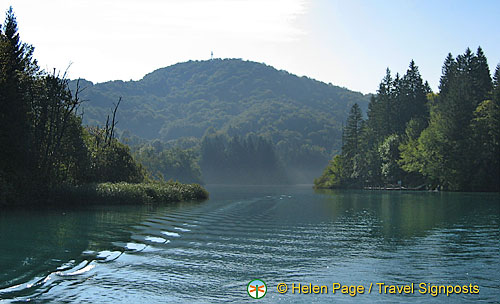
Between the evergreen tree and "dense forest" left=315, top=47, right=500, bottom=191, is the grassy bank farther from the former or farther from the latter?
the evergreen tree

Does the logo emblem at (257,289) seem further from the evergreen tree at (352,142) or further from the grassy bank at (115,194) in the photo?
the evergreen tree at (352,142)

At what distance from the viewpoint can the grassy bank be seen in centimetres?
3678

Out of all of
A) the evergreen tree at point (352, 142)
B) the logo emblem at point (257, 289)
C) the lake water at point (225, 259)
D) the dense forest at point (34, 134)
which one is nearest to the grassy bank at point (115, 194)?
the dense forest at point (34, 134)

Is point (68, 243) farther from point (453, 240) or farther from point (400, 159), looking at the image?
point (400, 159)

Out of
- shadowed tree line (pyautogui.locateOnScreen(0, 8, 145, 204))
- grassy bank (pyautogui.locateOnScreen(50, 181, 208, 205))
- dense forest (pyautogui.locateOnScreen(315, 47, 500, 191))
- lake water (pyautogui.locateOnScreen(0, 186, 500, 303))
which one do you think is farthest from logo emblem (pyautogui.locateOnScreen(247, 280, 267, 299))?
dense forest (pyautogui.locateOnScreen(315, 47, 500, 191))

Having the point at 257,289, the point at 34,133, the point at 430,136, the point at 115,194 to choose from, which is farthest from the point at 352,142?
the point at 257,289

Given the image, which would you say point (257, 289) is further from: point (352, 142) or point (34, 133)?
point (352, 142)

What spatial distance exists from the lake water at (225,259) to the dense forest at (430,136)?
57.5 meters

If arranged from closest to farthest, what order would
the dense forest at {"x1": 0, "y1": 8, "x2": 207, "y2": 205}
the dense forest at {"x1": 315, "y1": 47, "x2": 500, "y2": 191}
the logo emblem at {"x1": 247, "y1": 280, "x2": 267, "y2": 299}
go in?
the logo emblem at {"x1": 247, "y1": 280, "x2": 267, "y2": 299}
the dense forest at {"x1": 0, "y1": 8, "x2": 207, "y2": 205}
the dense forest at {"x1": 315, "y1": 47, "x2": 500, "y2": 191}

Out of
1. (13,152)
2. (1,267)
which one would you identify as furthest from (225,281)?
(13,152)

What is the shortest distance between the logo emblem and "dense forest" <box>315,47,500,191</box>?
239ft

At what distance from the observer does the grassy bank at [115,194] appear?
36.8 m

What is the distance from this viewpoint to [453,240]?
20.3 metres

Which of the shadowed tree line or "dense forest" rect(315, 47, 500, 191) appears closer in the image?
the shadowed tree line
